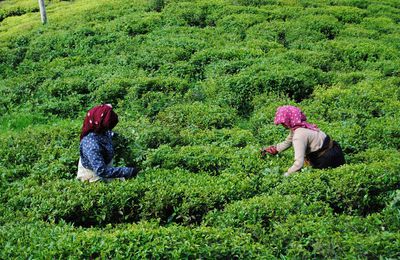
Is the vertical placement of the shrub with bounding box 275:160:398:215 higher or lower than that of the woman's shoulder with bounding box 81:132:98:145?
lower

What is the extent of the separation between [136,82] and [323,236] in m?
8.82

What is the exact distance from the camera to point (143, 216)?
8.17 meters

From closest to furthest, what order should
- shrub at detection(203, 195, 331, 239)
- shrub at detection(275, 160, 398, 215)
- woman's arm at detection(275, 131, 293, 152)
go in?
shrub at detection(203, 195, 331, 239) < shrub at detection(275, 160, 398, 215) < woman's arm at detection(275, 131, 293, 152)

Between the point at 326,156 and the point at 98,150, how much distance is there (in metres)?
4.31

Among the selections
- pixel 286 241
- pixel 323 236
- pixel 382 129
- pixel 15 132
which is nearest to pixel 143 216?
pixel 286 241

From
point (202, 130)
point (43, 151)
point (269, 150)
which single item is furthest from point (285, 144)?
point (43, 151)

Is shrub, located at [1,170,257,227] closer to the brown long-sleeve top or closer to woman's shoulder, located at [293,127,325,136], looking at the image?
Result: the brown long-sleeve top

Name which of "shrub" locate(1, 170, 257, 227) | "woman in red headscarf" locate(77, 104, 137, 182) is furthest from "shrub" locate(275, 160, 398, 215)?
"woman in red headscarf" locate(77, 104, 137, 182)

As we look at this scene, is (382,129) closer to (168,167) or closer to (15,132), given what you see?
(168,167)

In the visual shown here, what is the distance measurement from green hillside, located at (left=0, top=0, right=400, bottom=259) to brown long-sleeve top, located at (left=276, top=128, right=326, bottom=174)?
23 cm

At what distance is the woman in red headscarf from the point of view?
841 cm

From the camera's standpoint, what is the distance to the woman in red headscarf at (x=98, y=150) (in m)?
8.41

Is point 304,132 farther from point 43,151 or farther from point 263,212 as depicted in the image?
point 43,151

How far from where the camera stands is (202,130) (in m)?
11.3
